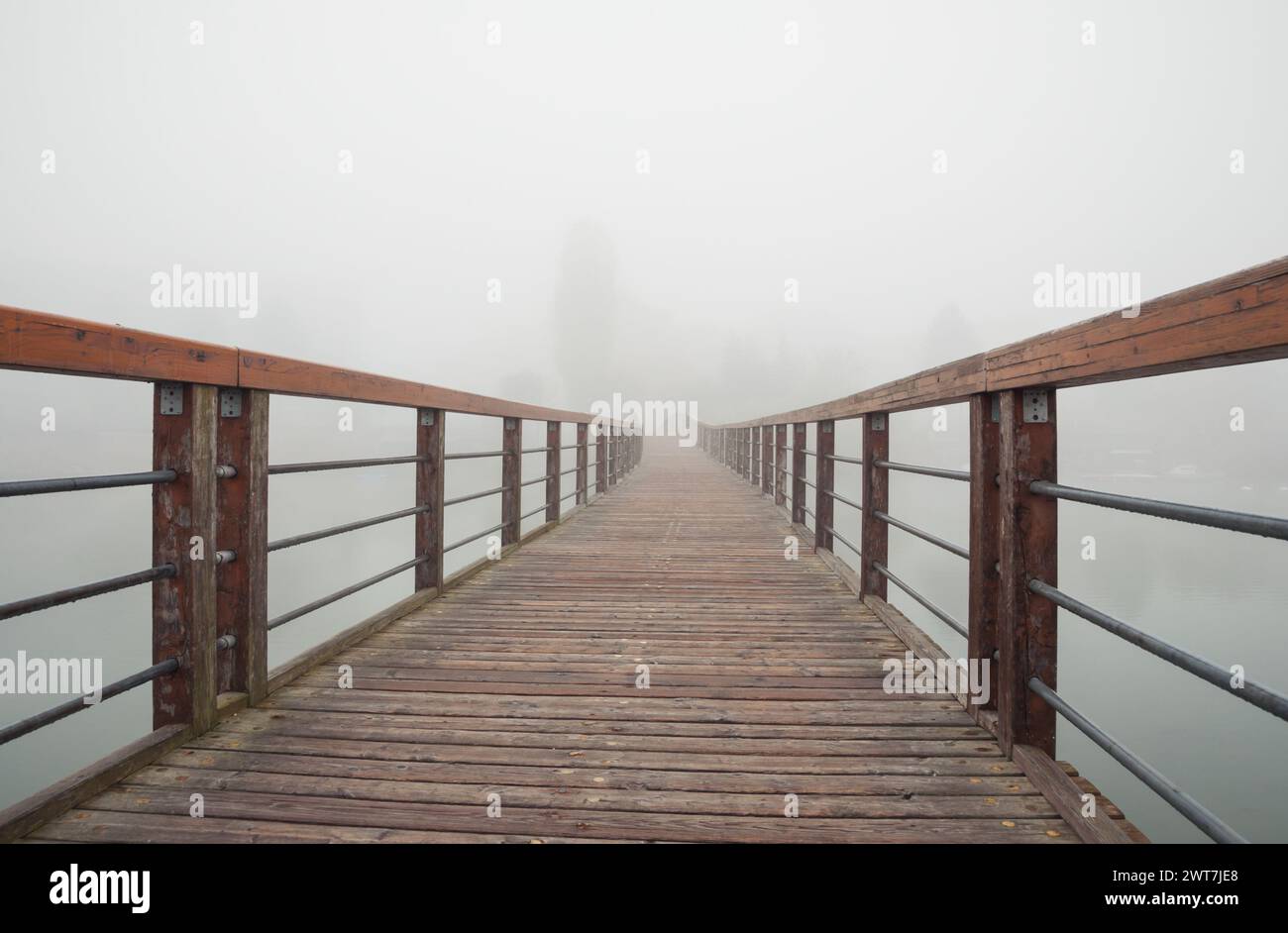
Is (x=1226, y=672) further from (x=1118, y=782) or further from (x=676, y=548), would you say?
(x=1118, y=782)

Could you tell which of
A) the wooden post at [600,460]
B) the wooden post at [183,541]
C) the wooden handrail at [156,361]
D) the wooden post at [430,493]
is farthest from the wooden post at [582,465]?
the wooden post at [183,541]

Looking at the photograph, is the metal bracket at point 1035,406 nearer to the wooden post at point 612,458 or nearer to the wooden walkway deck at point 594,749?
the wooden walkway deck at point 594,749

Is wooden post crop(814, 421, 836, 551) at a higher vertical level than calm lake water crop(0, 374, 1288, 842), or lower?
higher

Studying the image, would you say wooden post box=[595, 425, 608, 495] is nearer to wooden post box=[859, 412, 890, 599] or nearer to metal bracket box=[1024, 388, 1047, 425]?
wooden post box=[859, 412, 890, 599]

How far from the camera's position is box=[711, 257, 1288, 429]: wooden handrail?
98 centimetres

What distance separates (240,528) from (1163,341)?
8.24 feet

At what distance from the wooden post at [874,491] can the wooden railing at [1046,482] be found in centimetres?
60

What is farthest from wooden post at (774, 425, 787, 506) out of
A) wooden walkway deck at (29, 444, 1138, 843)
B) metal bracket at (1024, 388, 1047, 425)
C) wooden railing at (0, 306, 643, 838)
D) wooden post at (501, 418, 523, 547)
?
wooden railing at (0, 306, 643, 838)

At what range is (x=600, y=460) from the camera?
9359 millimetres

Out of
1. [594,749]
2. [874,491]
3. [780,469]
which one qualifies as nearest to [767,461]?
[780,469]

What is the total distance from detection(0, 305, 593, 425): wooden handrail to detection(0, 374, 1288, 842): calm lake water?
1003cm

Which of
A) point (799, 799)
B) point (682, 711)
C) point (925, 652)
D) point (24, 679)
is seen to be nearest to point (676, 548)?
point (925, 652)

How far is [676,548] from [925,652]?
2773mm

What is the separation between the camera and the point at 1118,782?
16.4 m
